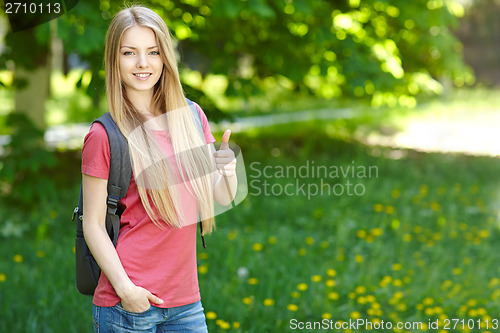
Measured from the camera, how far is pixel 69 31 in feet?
13.3

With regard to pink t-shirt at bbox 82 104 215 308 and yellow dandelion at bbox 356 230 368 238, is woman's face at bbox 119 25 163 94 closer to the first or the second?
pink t-shirt at bbox 82 104 215 308

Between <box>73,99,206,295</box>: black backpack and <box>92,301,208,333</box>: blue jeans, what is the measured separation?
4.4 inches

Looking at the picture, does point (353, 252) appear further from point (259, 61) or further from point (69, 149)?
point (69, 149)

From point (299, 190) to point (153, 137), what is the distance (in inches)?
176

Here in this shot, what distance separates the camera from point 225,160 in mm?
1630

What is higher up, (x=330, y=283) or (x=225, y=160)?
(x=225, y=160)

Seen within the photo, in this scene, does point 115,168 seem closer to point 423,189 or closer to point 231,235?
point 231,235

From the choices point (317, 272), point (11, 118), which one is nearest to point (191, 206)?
point (317, 272)

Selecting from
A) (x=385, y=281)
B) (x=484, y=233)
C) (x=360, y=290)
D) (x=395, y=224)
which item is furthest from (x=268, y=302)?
(x=484, y=233)

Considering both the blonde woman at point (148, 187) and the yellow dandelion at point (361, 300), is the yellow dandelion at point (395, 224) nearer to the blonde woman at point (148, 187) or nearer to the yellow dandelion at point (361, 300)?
the yellow dandelion at point (361, 300)

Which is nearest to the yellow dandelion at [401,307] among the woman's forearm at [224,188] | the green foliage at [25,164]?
the woman's forearm at [224,188]

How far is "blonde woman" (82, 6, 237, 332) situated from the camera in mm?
1587

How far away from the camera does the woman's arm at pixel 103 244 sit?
5.16 ft

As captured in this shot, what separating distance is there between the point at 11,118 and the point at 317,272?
3.61 metres
